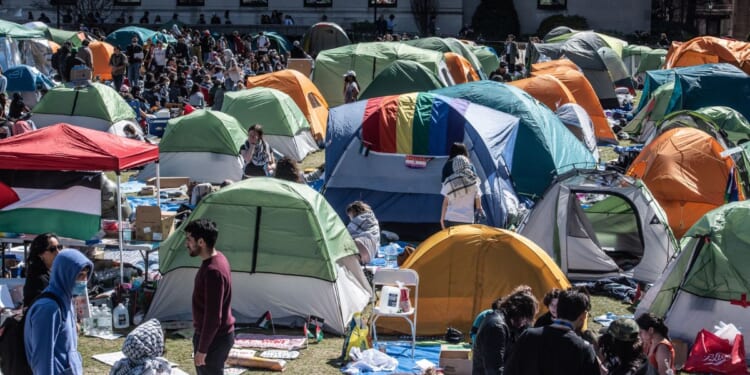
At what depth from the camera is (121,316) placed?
1009 centimetres

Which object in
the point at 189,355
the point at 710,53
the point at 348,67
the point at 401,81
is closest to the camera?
the point at 189,355

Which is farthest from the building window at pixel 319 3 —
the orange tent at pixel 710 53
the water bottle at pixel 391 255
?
the water bottle at pixel 391 255

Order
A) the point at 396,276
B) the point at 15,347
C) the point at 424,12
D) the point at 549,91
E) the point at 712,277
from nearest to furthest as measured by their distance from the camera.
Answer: the point at 15,347
the point at 396,276
the point at 712,277
the point at 549,91
the point at 424,12

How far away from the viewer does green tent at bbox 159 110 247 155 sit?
16703mm

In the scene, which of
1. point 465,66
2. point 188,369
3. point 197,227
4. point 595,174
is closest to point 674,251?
point 595,174

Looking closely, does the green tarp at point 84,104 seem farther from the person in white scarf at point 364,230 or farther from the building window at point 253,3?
the building window at point 253,3

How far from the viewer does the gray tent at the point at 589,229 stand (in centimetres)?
1180

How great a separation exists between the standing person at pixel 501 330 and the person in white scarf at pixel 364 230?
451 cm

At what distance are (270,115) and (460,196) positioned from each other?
7532mm

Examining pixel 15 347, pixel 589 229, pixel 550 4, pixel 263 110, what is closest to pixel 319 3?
pixel 550 4

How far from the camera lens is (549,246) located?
1200cm

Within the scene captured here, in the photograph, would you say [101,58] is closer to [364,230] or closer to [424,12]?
[424,12]

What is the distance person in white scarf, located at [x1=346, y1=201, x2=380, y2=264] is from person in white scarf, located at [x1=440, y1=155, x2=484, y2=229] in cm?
79

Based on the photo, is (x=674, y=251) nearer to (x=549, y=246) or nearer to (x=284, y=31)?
(x=549, y=246)
